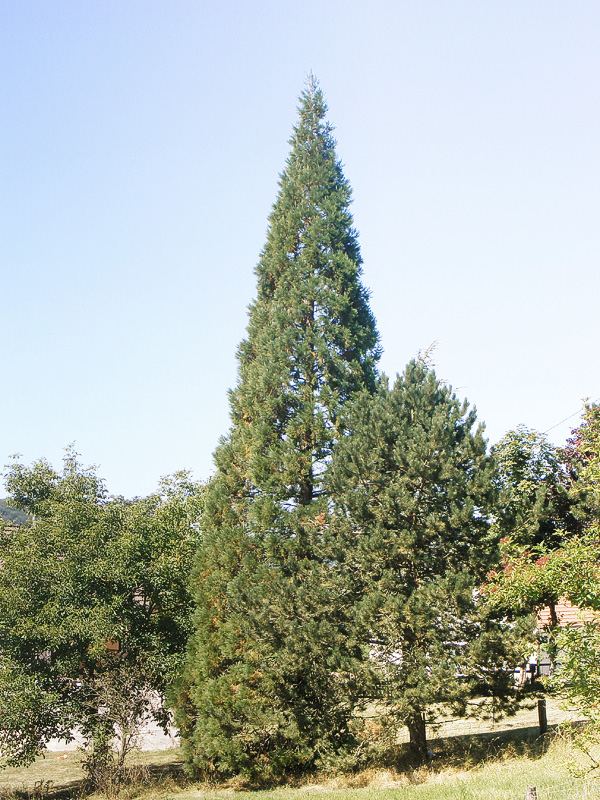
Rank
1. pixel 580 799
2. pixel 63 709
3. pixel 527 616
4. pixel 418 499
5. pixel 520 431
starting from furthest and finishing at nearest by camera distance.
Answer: pixel 520 431, pixel 63 709, pixel 418 499, pixel 527 616, pixel 580 799

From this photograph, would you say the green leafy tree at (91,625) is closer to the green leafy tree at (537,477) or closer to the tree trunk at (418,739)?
the tree trunk at (418,739)

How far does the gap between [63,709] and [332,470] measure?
7.33 m

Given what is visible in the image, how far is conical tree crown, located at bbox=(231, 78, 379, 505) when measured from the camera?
14.7 metres

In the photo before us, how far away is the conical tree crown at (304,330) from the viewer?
48.2 ft

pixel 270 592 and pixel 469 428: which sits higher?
pixel 469 428

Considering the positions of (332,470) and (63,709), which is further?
(63,709)

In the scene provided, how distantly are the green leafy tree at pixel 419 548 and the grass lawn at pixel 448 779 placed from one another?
0.93 meters

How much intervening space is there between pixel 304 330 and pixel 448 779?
9318 mm

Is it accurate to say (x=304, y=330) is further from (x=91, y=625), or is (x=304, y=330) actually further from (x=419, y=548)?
(x=91, y=625)

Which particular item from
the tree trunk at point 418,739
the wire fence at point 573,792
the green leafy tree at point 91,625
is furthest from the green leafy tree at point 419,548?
the green leafy tree at point 91,625

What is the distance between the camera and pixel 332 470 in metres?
13.1

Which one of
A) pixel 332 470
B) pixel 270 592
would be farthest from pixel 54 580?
pixel 332 470

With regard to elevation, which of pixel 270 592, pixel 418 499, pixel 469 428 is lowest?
pixel 270 592

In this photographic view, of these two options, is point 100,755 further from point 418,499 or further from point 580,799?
point 580,799
